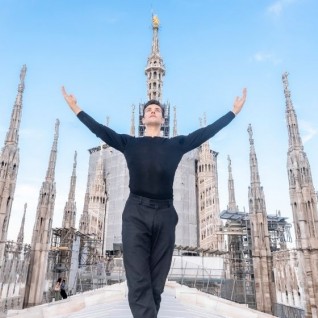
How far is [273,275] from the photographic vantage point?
2136 centimetres

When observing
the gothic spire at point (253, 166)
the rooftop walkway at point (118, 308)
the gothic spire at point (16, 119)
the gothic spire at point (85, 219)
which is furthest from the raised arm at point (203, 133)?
the gothic spire at point (85, 219)

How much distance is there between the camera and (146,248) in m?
2.16

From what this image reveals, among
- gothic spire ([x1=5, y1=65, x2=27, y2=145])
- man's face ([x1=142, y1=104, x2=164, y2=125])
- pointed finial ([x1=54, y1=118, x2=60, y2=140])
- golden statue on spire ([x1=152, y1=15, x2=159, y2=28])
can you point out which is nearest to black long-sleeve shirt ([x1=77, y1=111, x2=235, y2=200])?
man's face ([x1=142, y1=104, x2=164, y2=125])

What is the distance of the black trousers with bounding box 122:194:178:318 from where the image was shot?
2059 millimetres

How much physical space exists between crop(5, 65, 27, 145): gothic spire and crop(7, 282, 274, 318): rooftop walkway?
54.5 ft

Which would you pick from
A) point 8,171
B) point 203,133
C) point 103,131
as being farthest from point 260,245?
point 103,131

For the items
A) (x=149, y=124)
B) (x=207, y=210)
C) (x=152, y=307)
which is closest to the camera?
(x=152, y=307)

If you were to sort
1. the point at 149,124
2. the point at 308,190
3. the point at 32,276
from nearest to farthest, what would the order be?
the point at 149,124 < the point at 308,190 < the point at 32,276

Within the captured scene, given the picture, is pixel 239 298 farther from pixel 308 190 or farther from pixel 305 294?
pixel 308 190

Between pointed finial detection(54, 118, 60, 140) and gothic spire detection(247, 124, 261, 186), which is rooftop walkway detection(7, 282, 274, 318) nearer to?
gothic spire detection(247, 124, 261, 186)

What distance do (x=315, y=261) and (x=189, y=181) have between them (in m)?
21.2

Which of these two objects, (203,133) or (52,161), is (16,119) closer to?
(52,161)

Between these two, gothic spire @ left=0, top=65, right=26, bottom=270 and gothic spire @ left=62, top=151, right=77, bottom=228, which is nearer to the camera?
gothic spire @ left=0, top=65, right=26, bottom=270

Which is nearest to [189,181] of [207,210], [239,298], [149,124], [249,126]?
[207,210]
